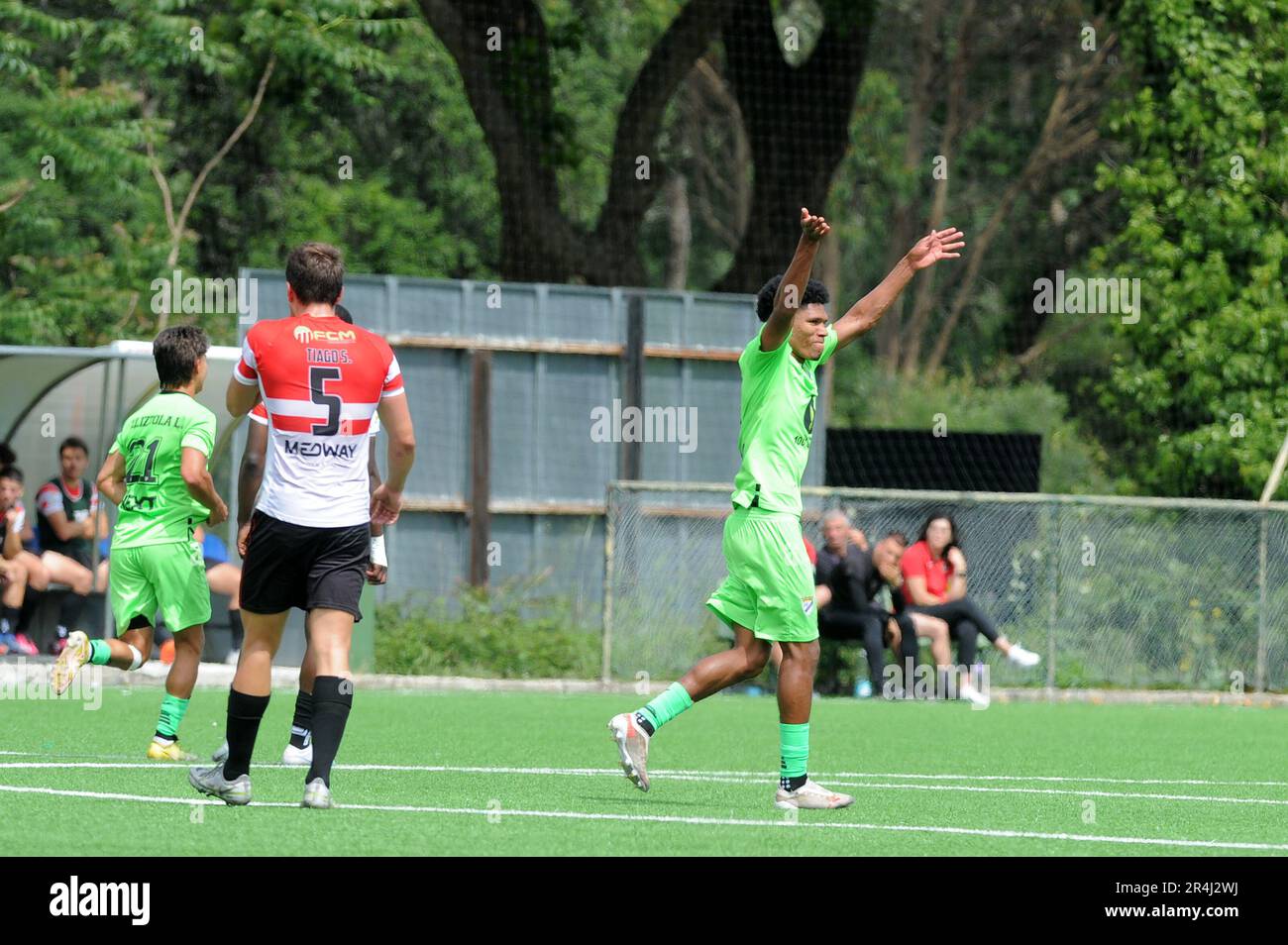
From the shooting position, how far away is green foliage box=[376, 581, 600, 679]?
1903 centimetres

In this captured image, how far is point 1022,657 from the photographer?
19.1 m

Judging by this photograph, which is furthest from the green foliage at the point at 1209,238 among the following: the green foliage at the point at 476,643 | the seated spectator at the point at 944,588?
the green foliage at the point at 476,643

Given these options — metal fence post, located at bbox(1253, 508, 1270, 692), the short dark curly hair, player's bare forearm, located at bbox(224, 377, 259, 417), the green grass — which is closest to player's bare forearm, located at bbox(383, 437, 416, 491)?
player's bare forearm, located at bbox(224, 377, 259, 417)

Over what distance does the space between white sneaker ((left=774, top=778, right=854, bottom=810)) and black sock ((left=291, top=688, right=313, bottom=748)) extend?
2.31m

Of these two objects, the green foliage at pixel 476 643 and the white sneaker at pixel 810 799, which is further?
the green foliage at pixel 476 643

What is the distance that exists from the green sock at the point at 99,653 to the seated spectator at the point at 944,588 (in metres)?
8.79

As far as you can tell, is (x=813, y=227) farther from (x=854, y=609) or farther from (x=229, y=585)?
(x=229, y=585)

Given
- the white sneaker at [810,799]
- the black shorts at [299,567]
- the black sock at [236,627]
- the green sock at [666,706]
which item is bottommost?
the black sock at [236,627]

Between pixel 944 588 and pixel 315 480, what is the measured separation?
11468 millimetres

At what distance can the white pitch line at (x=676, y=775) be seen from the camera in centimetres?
988

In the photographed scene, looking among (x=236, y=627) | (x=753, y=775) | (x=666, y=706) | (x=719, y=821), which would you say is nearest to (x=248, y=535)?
(x=666, y=706)
